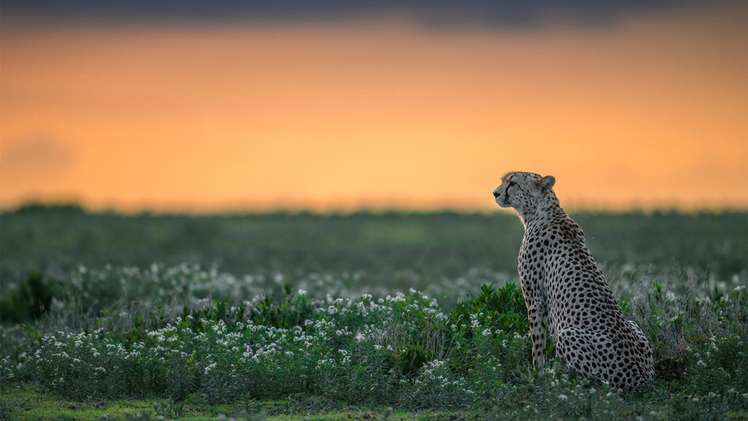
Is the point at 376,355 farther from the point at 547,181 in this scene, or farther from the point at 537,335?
the point at 547,181

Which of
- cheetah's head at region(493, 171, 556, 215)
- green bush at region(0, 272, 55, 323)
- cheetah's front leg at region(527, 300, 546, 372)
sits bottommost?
green bush at region(0, 272, 55, 323)

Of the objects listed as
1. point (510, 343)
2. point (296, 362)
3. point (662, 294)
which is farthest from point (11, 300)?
point (662, 294)

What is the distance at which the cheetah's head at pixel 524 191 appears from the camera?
12.1m

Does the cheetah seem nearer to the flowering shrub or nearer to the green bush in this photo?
the flowering shrub

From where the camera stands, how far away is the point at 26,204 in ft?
145

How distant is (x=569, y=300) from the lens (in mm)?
11195

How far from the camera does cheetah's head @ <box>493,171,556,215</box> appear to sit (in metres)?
12.1

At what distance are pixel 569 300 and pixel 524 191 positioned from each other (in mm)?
1563

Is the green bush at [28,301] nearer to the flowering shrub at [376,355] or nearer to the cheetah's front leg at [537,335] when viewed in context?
the flowering shrub at [376,355]

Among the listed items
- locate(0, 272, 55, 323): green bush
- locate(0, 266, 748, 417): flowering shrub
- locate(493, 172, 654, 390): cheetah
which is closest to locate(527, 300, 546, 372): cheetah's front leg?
locate(493, 172, 654, 390): cheetah

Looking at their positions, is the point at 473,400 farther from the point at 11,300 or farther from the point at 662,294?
the point at 11,300

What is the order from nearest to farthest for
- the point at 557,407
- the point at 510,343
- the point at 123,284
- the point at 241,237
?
1. the point at 557,407
2. the point at 510,343
3. the point at 123,284
4. the point at 241,237

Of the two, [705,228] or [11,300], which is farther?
[705,228]

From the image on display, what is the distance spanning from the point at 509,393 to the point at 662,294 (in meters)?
3.91
